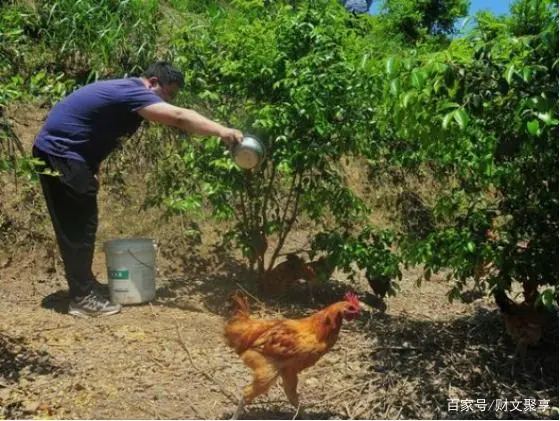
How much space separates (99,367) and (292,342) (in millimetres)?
1456

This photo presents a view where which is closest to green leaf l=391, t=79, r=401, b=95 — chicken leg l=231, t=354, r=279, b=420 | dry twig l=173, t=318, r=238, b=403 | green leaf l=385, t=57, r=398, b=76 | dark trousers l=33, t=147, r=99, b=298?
green leaf l=385, t=57, r=398, b=76

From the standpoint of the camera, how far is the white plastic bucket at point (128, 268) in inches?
212

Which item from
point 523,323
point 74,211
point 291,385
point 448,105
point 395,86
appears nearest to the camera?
point 448,105

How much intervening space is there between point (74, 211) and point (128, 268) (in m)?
0.61

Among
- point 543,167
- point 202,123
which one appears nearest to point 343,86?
point 202,123

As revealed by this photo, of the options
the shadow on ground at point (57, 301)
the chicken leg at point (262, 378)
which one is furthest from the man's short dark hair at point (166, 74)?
the chicken leg at point (262, 378)

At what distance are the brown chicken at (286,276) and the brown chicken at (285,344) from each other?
218 cm

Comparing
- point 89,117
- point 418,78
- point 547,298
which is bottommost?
point 547,298

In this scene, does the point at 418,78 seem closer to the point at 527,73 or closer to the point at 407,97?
the point at 407,97

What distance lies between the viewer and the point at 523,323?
4.06m

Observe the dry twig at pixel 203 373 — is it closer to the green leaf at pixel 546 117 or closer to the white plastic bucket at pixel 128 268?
the white plastic bucket at pixel 128 268

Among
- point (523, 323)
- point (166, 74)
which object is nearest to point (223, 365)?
point (523, 323)

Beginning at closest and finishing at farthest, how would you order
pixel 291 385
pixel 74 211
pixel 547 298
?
pixel 547 298 < pixel 291 385 < pixel 74 211

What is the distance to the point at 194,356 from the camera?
446cm
